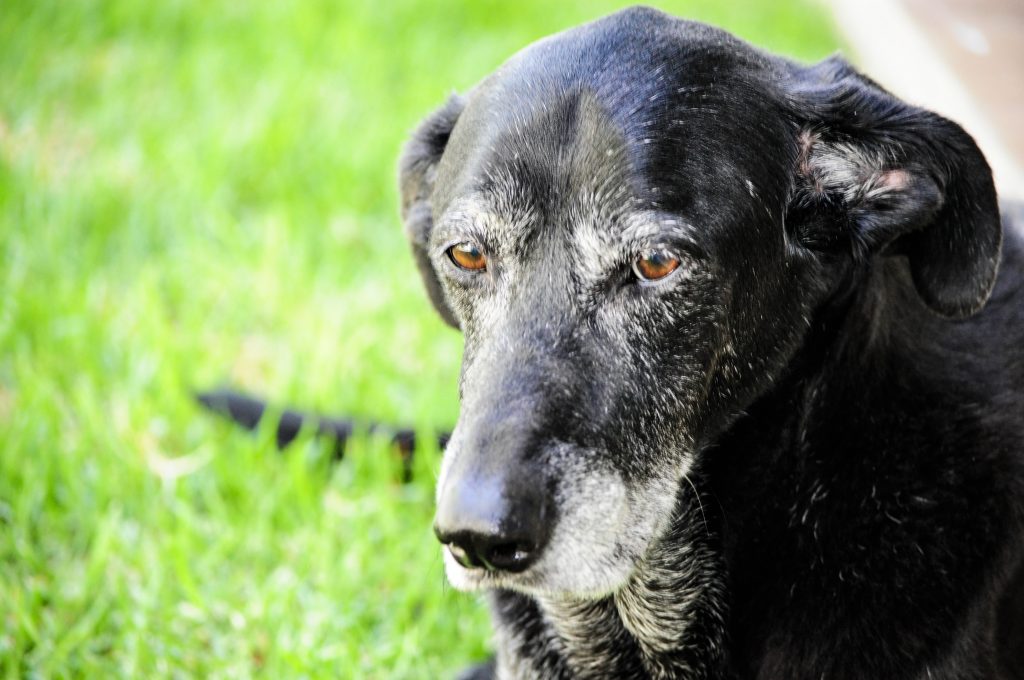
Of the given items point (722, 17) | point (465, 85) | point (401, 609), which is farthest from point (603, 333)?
point (722, 17)

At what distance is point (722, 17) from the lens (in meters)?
8.96

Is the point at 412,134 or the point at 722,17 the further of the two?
the point at 722,17

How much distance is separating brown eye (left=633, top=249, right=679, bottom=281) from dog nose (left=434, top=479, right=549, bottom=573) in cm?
57

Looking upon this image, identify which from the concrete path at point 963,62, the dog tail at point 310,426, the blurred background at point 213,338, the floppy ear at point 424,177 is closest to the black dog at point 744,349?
the floppy ear at point 424,177

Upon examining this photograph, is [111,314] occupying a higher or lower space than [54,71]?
higher

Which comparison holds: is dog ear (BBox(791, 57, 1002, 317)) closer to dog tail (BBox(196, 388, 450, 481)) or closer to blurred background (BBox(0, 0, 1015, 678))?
blurred background (BBox(0, 0, 1015, 678))

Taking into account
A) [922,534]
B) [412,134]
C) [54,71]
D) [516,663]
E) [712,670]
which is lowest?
[54,71]

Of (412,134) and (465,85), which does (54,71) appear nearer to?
(465,85)

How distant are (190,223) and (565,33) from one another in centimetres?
323

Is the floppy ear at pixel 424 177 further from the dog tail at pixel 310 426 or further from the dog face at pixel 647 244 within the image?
the dog tail at pixel 310 426

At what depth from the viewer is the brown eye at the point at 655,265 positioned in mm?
2400

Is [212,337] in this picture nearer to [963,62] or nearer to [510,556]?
[510,556]

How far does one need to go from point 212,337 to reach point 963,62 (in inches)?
167

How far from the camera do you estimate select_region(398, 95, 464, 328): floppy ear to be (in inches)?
119
